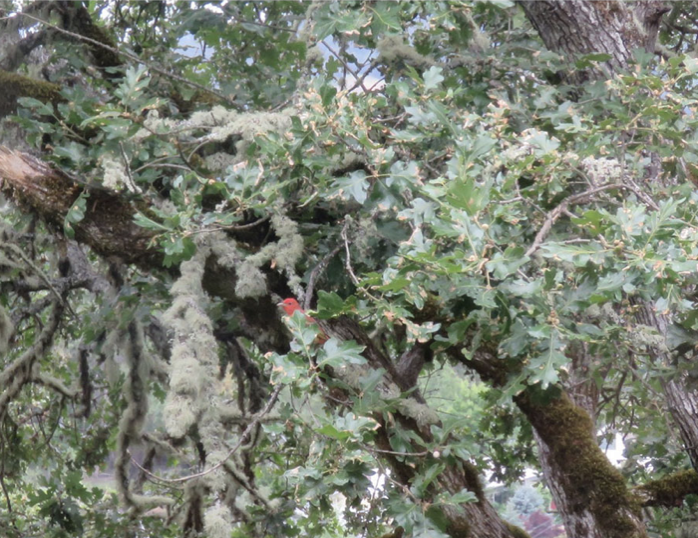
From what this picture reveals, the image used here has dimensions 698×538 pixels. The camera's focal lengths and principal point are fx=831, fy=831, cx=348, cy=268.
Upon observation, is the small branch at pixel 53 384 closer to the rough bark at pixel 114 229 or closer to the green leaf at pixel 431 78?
the rough bark at pixel 114 229

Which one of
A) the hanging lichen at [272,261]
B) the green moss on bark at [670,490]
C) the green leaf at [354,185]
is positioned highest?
the green leaf at [354,185]

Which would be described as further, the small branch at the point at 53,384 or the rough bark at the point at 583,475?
the small branch at the point at 53,384

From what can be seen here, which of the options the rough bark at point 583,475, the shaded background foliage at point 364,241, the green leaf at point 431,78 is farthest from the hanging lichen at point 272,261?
the rough bark at point 583,475

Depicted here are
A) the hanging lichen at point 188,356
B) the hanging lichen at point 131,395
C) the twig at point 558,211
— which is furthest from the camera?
the hanging lichen at point 131,395

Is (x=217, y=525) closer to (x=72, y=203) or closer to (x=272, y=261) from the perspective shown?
(x=272, y=261)

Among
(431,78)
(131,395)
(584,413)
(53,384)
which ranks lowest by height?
(53,384)

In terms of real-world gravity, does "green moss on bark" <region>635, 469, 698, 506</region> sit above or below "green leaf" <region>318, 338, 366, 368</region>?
below

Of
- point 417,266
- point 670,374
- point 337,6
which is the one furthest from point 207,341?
point 670,374

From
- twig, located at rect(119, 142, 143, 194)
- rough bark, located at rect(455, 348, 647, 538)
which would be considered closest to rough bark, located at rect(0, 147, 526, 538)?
twig, located at rect(119, 142, 143, 194)

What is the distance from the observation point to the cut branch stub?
2.75m

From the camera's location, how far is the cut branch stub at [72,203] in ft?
9.01

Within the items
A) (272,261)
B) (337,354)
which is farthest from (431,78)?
(337,354)

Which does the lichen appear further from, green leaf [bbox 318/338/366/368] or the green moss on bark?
the green moss on bark

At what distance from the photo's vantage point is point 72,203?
2.74m
